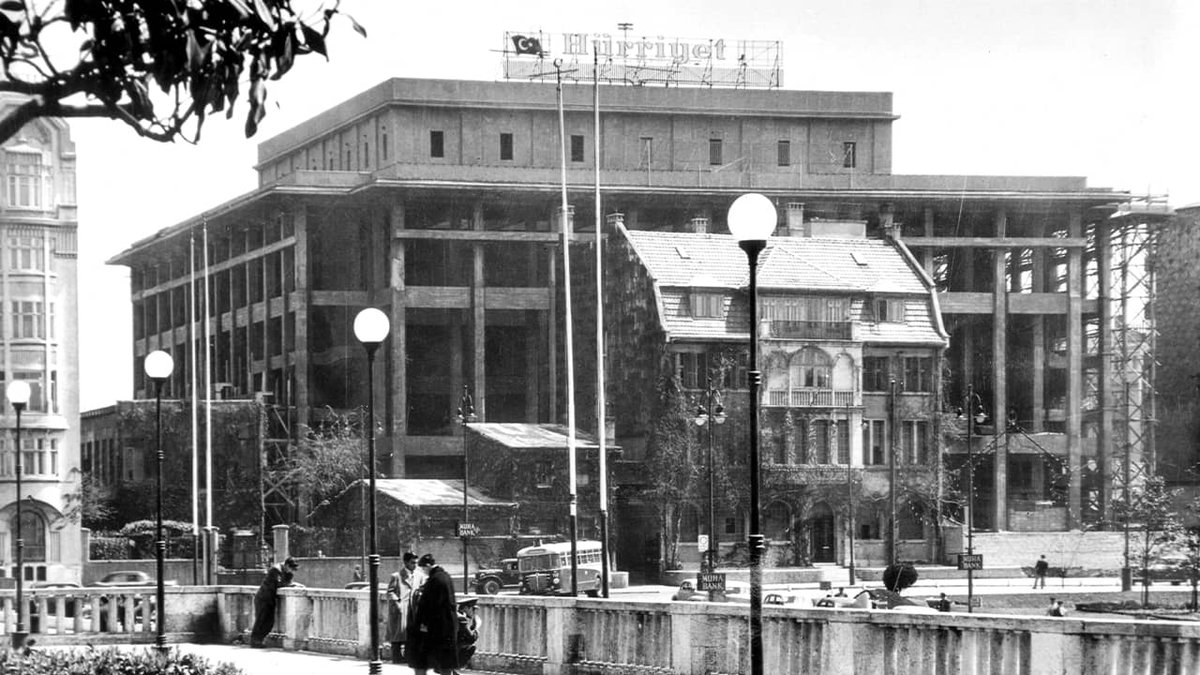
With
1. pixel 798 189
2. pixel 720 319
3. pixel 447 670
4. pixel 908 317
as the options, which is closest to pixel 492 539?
pixel 720 319

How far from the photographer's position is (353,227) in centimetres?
9044

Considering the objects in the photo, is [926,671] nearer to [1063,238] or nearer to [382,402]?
[382,402]

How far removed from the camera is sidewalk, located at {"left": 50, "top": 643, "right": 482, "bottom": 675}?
2400 cm

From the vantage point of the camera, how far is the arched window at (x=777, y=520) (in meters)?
77.0

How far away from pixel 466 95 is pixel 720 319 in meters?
20.9

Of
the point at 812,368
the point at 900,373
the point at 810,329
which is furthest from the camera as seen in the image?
the point at 900,373

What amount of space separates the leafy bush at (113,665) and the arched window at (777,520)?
63.0 metres

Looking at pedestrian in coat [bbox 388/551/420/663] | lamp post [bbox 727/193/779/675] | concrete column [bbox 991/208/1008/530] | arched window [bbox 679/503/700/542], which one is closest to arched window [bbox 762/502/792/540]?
arched window [bbox 679/503/700/542]

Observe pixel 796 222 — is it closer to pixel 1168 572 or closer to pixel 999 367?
pixel 999 367

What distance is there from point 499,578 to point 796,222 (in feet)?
106

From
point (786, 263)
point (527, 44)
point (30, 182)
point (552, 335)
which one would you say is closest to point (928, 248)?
point (786, 263)

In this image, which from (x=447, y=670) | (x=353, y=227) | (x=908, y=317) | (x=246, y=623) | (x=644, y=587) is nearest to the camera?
(x=447, y=670)

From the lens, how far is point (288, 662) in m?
25.7

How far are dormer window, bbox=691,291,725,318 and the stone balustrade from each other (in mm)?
51469
